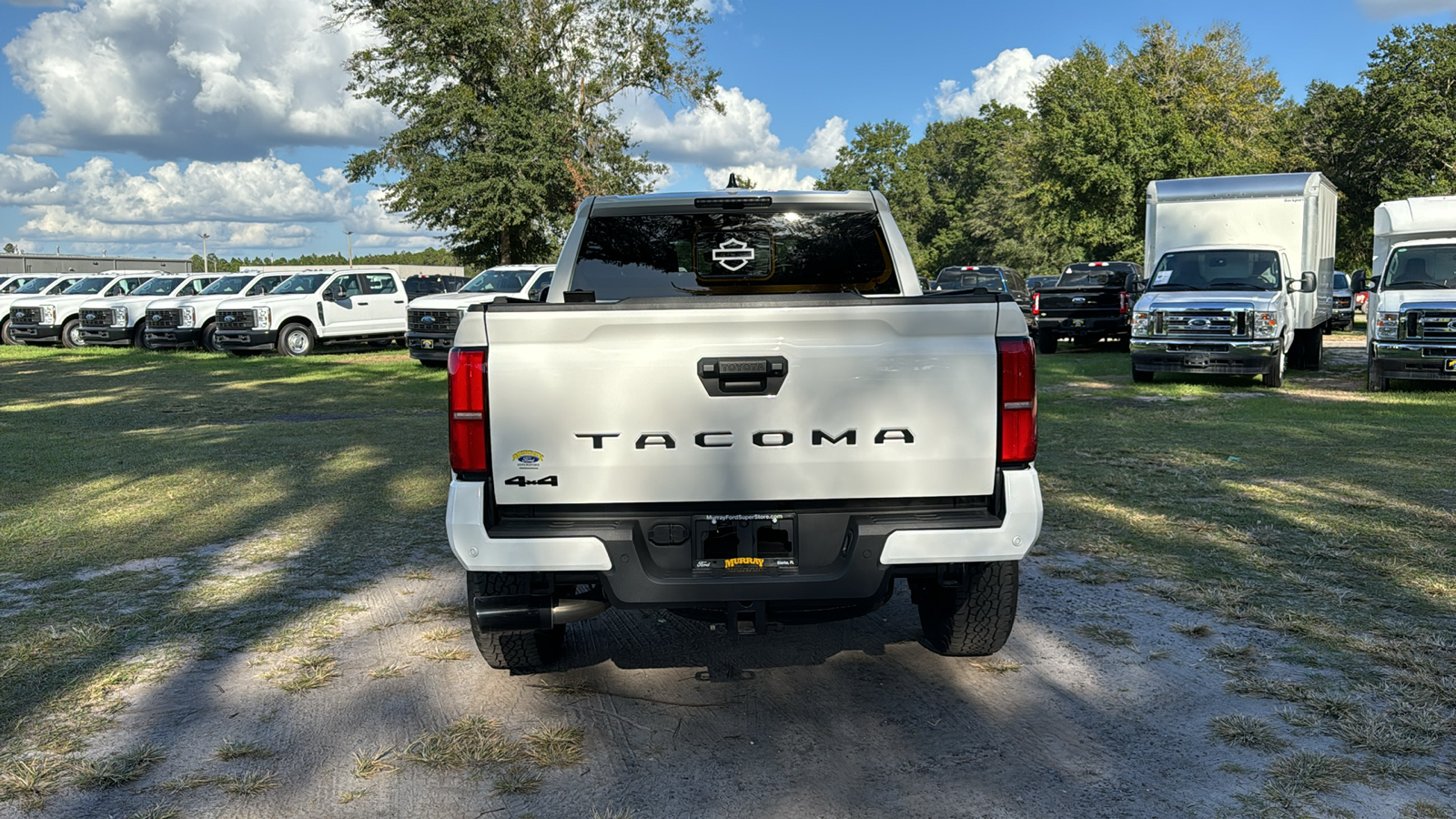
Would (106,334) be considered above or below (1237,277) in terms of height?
below

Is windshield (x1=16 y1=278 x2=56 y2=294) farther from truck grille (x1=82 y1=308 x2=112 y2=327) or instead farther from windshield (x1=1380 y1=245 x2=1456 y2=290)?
windshield (x1=1380 y1=245 x2=1456 y2=290)

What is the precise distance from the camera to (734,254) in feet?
17.6

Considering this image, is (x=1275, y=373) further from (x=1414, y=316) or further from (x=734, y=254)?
(x=734, y=254)

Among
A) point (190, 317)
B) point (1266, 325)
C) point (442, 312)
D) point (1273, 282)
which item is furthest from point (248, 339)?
point (1273, 282)

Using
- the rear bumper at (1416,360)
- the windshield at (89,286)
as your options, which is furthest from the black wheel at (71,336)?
the rear bumper at (1416,360)

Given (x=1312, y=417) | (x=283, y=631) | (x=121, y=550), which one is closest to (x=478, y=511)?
(x=283, y=631)

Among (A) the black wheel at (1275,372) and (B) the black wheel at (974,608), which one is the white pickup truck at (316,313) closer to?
(A) the black wheel at (1275,372)

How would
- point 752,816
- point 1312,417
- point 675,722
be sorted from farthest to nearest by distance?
point 1312,417 → point 675,722 → point 752,816

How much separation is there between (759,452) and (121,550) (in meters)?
4.83

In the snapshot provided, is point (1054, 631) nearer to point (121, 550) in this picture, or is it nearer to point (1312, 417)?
point (121, 550)

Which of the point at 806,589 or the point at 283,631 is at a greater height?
the point at 806,589

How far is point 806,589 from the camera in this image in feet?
12.3

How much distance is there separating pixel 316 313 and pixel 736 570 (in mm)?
22650

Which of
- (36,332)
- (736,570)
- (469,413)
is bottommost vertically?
(736,570)
